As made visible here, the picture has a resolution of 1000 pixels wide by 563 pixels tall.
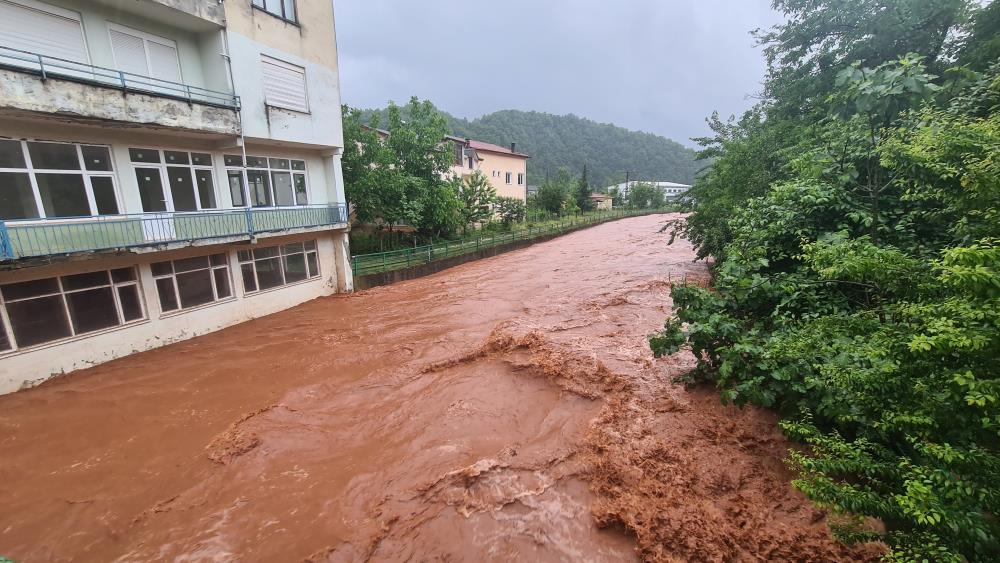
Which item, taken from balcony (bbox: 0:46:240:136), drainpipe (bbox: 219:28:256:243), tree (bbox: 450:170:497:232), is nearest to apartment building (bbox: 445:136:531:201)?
tree (bbox: 450:170:497:232)

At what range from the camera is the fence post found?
8025 mm

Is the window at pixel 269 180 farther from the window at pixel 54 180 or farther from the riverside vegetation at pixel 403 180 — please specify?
the riverside vegetation at pixel 403 180

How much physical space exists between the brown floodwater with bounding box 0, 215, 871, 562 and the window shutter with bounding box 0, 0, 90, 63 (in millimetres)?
7092

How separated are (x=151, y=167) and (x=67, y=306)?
12.8 ft

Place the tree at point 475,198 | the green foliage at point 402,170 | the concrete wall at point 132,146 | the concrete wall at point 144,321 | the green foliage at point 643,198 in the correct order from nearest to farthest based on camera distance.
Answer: the concrete wall at point 144,321
the concrete wall at point 132,146
the green foliage at point 402,170
the tree at point 475,198
the green foliage at point 643,198

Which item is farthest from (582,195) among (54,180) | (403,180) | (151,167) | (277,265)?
(54,180)

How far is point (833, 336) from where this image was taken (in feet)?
15.8

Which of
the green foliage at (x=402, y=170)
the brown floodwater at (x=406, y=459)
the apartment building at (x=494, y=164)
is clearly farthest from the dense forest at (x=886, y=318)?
the apartment building at (x=494, y=164)

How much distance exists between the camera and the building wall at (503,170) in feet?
123

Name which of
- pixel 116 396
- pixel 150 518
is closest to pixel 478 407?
pixel 150 518

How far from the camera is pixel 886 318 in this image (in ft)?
14.8

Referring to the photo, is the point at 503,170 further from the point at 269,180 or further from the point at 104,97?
the point at 104,97

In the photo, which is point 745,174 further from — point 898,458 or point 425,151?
point 425,151

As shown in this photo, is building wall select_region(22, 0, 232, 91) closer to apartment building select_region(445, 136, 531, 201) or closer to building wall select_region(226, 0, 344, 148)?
building wall select_region(226, 0, 344, 148)
